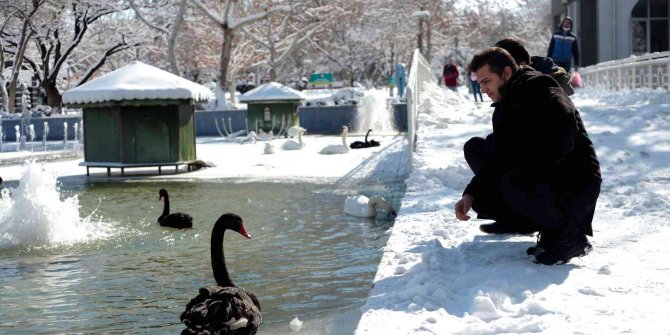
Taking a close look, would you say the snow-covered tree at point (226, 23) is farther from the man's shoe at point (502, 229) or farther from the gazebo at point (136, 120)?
the man's shoe at point (502, 229)

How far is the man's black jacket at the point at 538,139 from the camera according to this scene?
5.30 meters

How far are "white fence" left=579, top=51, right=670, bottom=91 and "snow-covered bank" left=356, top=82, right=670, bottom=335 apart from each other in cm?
1026

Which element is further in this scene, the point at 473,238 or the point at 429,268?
the point at 473,238

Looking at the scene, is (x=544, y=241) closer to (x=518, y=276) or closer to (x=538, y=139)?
(x=518, y=276)

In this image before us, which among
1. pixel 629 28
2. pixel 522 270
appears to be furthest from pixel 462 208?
pixel 629 28

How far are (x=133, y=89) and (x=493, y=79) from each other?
1243cm

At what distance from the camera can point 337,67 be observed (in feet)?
261

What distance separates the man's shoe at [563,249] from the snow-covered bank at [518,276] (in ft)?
0.17

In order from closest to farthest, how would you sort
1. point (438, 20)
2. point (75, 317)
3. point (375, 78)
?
point (75, 317) → point (438, 20) → point (375, 78)

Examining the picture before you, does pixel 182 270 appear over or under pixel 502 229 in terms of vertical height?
under

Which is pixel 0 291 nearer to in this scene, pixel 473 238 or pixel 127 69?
pixel 473 238

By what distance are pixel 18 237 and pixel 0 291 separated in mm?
2516

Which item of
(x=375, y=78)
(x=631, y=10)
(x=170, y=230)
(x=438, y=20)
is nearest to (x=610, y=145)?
(x=170, y=230)

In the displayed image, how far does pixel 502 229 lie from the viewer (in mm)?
6562
